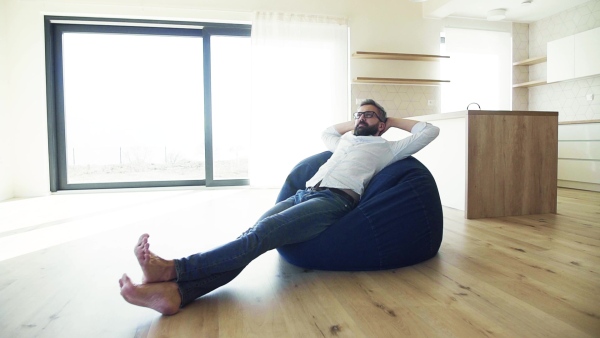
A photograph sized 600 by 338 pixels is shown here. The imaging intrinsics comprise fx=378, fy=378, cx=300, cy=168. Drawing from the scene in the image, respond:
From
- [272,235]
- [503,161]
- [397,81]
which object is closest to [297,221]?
[272,235]

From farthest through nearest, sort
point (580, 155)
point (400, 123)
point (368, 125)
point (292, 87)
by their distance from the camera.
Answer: point (292, 87), point (580, 155), point (400, 123), point (368, 125)

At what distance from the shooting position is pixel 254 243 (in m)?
1.51

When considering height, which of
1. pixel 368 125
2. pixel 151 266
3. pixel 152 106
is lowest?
pixel 151 266

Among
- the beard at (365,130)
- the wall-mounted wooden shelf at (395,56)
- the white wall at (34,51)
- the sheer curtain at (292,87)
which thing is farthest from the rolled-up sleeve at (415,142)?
the white wall at (34,51)

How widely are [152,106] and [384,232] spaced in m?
4.70

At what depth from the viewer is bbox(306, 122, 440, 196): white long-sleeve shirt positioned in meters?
2.00

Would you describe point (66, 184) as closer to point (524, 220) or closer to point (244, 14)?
point (244, 14)

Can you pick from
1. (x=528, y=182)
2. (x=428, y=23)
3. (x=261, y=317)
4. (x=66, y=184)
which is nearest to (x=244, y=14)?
(x=428, y=23)

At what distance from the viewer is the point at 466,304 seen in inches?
57.7

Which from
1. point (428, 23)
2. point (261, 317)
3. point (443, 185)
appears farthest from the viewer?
point (428, 23)

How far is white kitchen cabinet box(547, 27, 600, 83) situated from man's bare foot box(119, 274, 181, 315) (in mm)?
5816

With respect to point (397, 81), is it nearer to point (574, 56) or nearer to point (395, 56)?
point (395, 56)

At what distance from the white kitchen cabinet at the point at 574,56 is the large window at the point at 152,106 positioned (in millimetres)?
4496

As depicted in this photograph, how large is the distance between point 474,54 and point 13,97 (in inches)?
263
